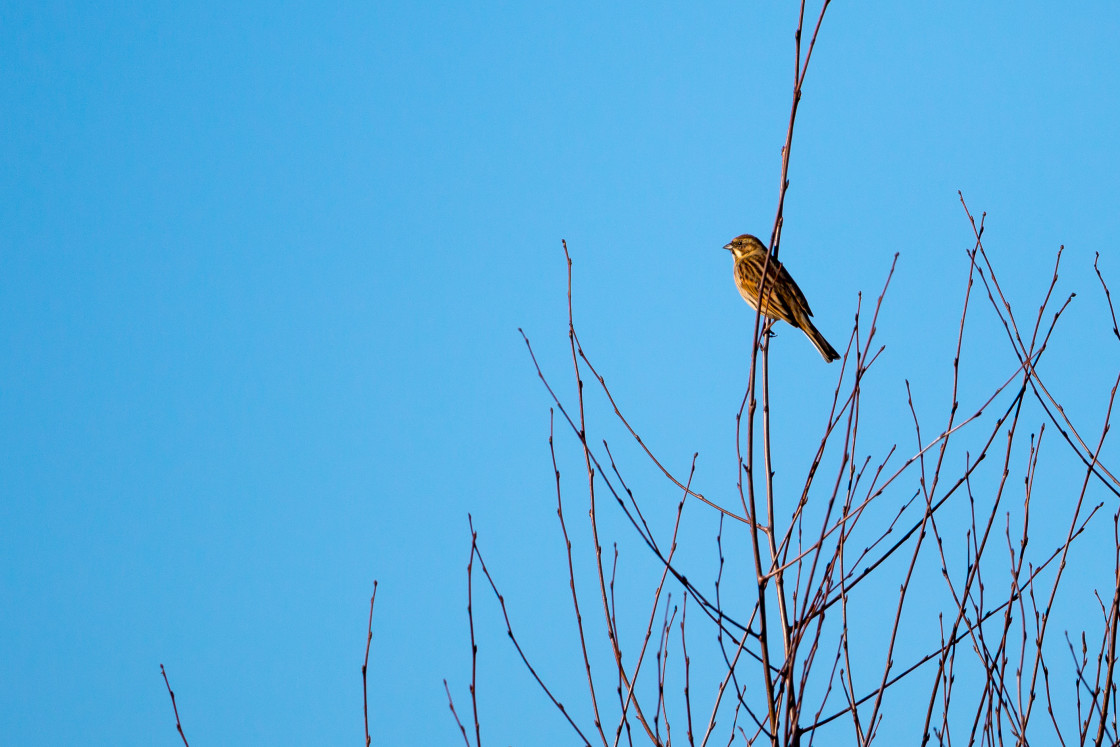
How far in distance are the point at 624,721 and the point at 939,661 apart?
3.48ft

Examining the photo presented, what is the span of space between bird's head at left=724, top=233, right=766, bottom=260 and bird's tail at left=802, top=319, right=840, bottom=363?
6.79 feet

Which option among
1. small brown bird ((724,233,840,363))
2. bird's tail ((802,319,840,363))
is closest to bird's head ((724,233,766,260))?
small brown bird ((724,233,840,363))

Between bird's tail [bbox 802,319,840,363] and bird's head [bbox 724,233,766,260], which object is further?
bird's head [bbox 724,233,766,260]

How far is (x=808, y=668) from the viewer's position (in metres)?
3.60

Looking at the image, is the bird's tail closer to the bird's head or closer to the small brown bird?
the small brown bird

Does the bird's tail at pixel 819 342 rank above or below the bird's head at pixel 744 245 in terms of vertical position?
below

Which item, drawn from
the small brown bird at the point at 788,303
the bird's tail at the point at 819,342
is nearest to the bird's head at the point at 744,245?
the small brown bird at the point at 788,303

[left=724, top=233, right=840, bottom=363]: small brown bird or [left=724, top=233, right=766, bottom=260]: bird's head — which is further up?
[left=724, top=233, right=766, bottom=260]: bird's head

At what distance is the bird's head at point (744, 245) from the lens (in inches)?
379

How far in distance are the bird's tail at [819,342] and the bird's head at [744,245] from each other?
6.79 feet

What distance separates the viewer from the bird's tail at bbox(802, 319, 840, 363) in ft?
24.8

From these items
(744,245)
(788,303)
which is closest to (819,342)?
(788,303)

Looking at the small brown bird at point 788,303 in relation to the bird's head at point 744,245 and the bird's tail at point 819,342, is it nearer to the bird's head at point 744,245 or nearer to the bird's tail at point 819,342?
the bird's tail at point 819,342

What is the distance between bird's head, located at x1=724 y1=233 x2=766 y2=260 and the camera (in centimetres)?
962
